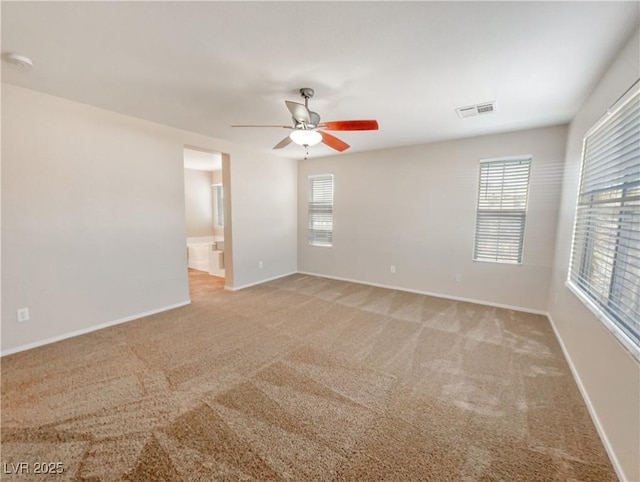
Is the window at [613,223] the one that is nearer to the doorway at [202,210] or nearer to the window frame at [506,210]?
the window frame at [506,210]

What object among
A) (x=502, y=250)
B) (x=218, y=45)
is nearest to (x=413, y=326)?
(x=502, y=250)

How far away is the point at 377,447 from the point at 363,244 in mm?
3797

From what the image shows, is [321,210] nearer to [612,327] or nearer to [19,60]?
[19,60]

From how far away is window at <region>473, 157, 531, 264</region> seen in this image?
3742mm

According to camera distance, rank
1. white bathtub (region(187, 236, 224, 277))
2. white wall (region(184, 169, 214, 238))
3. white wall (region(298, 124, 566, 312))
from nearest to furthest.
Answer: white wall (region(298, 124, 566, 312)), white bathtub (region(187, 236, 224, 277)), white wall (region(184, 169, 214, 238))

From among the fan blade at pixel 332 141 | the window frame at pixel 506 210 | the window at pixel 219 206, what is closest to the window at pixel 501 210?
the window frame at pixel 506 210

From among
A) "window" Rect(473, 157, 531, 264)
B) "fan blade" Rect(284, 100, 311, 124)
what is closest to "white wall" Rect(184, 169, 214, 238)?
"fan blade" Rect(284, 100, 311, 124)

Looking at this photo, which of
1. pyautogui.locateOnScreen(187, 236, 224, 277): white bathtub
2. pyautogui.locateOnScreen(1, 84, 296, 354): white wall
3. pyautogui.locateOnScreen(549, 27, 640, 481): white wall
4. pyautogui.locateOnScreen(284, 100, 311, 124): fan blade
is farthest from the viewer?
pyautogui.locateOnScreen(187, 236, 224, 277): white bathtub

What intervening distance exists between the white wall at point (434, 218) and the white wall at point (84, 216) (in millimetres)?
2683

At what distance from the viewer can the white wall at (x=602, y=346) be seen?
1.40m

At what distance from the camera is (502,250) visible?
391 cm

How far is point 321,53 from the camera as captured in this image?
6.32 ft

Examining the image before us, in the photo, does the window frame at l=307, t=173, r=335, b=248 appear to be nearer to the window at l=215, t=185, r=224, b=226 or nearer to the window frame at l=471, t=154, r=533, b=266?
the window frame at l=471, t=154, r=533, b=266

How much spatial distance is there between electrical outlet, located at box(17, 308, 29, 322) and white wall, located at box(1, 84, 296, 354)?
0.04 meters
